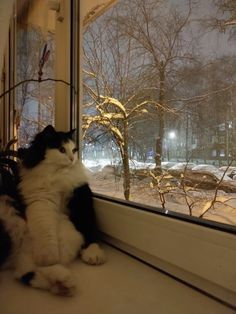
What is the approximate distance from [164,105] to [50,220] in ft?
1.70

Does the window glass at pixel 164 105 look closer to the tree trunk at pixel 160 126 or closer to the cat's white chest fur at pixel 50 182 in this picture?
the tree trunk at pixel 160 126

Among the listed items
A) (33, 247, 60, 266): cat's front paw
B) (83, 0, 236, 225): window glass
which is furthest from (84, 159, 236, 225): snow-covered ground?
(33, 247, 60, 266): cat's front paw

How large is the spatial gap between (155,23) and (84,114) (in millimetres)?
493

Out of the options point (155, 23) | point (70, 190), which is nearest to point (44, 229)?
point (70, 190)

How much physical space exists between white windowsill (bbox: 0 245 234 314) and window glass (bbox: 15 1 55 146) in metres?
0.76

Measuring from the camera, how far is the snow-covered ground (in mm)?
720

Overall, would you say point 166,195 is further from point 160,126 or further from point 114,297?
point 114,297

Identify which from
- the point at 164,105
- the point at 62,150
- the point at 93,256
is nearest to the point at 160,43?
the point at 164,105

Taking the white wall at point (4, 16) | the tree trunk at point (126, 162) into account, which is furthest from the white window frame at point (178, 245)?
the white wall at point (4, 16)

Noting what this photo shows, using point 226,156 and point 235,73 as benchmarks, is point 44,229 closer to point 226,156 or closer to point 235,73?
point 226,156

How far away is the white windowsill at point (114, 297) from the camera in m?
0.58

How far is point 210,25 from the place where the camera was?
807mm

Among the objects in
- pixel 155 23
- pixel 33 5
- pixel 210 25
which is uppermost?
pixel 33 5

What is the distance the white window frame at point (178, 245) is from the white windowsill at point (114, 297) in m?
0.03
